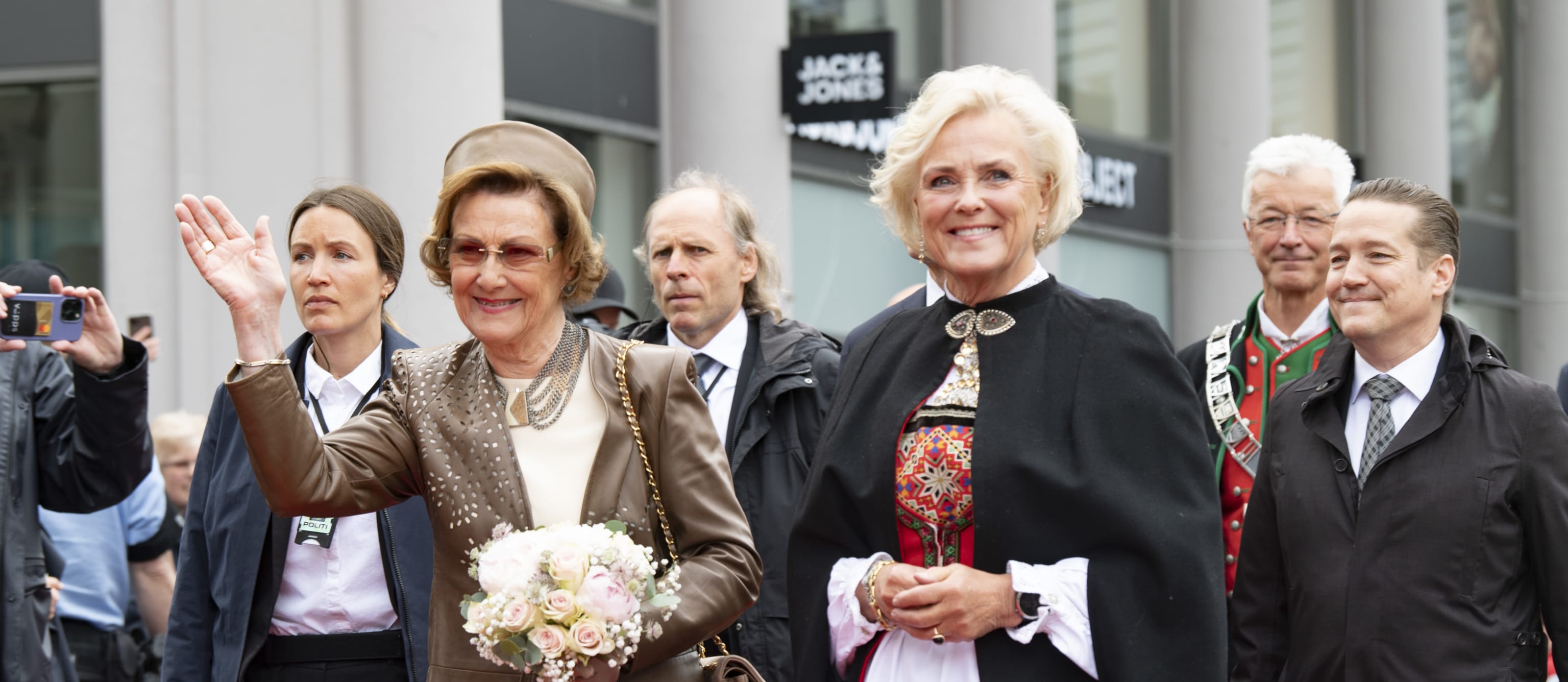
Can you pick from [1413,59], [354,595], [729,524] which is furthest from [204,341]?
[1413,59]

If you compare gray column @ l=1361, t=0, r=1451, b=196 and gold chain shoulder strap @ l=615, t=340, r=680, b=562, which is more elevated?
gray column @ l=1361, t=0, r=1451, b=196

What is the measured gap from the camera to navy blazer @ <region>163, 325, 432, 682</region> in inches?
167

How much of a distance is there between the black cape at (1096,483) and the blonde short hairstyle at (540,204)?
0.72 meters

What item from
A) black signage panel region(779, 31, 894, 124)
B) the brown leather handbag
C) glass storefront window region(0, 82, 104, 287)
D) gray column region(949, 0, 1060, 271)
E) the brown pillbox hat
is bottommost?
the brown leather handbag

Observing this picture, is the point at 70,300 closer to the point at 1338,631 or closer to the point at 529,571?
the point at 529,571

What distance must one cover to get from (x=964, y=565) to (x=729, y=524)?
51 cm

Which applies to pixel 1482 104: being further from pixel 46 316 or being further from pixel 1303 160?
pixel 46 316

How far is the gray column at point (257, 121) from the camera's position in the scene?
31.3 ft

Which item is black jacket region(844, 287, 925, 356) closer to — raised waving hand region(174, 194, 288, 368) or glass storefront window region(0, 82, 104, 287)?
raised waving hand region(174, 194, 288, 368)

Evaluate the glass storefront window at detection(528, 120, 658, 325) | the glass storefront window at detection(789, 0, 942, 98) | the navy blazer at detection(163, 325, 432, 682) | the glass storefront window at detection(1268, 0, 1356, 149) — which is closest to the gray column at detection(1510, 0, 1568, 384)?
the glass storefront window at detection(1268, 0, 1356, 149)

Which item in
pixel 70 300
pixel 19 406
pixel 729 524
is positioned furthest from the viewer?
pixel 19 406

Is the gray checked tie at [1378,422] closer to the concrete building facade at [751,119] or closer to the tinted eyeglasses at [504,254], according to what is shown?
the concrete building facade at [751,119]

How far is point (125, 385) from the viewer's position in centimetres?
469

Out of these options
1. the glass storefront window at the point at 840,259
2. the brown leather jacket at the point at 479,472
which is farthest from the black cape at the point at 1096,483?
the glass storefront window at the point at 840,259
